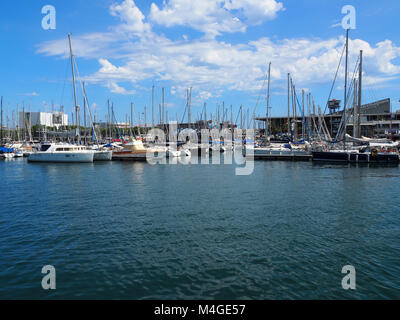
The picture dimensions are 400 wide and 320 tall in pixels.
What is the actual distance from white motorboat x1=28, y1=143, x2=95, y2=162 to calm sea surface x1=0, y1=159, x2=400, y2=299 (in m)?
34.3

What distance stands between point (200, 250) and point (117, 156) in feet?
197

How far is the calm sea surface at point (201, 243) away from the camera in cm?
1285

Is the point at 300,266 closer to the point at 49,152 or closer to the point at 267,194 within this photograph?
the point at 267,194

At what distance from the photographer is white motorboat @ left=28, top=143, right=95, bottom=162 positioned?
2596 inches

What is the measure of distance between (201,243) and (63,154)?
185 ft

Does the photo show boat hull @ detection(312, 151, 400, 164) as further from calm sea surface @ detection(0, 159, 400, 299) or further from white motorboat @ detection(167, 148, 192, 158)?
white motorboat @ detection(167, 148, 192, 158)

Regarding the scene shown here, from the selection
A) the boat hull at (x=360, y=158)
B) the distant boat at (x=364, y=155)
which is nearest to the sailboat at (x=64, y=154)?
the distant boat at (x=364, y=155)

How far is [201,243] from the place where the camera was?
17359mm

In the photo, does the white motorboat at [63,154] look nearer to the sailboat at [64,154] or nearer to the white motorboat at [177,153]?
the sailboat at [64,154]
